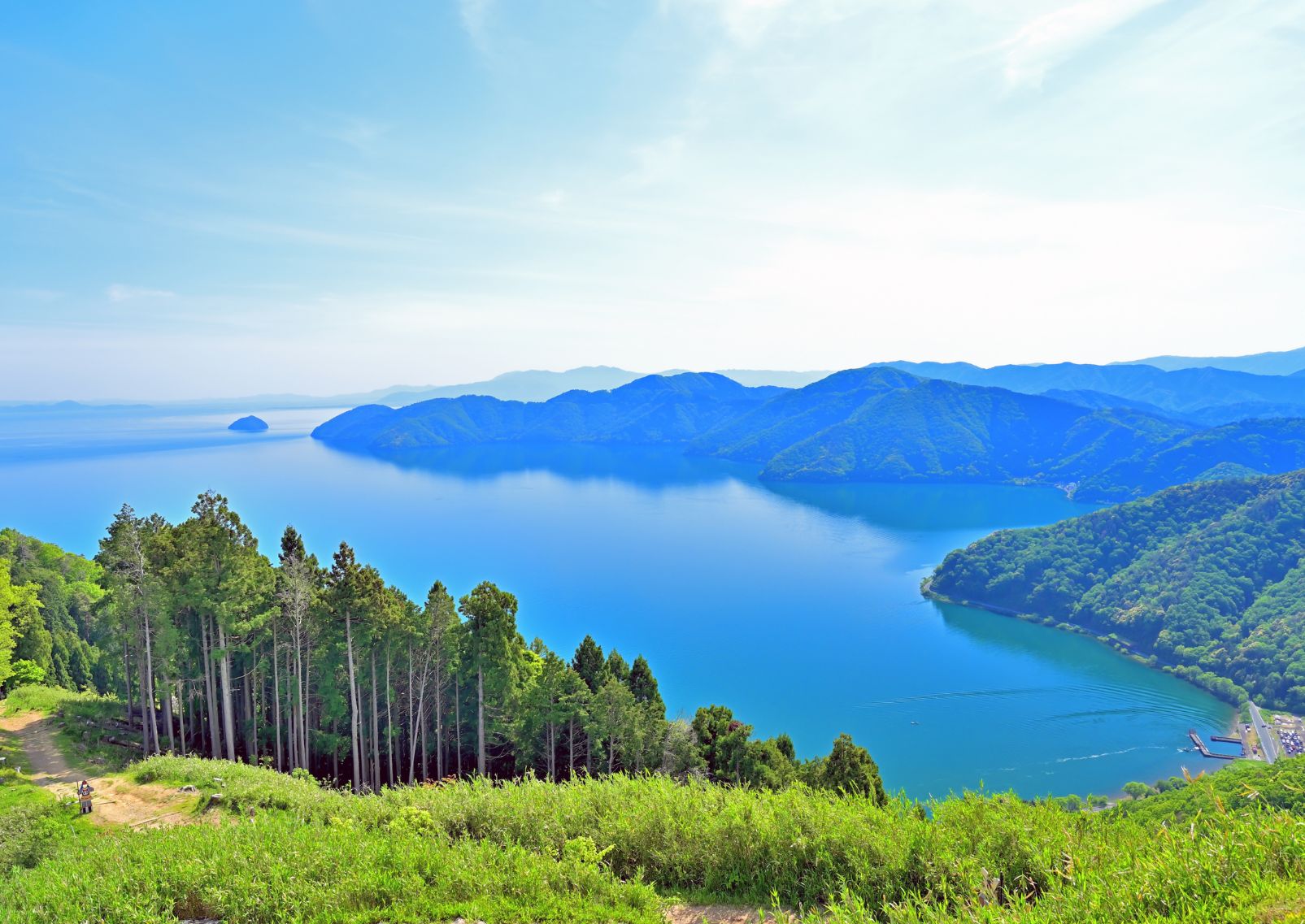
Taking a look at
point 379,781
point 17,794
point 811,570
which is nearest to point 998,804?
point 17,794

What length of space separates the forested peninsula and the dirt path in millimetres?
2091

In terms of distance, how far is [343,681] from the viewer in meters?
21.8

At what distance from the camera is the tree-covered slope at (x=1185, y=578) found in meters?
59.5

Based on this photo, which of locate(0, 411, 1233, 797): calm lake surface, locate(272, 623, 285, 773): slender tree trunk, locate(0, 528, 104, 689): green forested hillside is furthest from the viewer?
locate(0, 411, 1233, 797): calm lake surface

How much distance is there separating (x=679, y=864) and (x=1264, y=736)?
6232 centimetres

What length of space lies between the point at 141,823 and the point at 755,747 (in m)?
16.6

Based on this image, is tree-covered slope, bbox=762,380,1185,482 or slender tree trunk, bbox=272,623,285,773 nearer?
slender tree trunk, bbox=272,623,285,773

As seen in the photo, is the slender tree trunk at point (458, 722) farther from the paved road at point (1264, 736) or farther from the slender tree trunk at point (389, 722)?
the paved road at point (1264, 736)

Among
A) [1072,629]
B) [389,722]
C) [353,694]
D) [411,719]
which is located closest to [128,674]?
[353,694]

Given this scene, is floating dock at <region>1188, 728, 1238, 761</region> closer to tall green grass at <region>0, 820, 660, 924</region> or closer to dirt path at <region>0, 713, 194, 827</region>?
tall green grass at <region>0, 820, 660, 924</region>

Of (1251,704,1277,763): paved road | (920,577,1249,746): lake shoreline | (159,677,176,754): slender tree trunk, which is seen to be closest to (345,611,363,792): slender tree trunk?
(159,677,176,754): slender tree trunk

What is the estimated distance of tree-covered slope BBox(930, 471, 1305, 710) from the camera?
195 ft

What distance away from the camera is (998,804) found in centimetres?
798

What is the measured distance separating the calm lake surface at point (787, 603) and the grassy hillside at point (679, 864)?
3531cm
